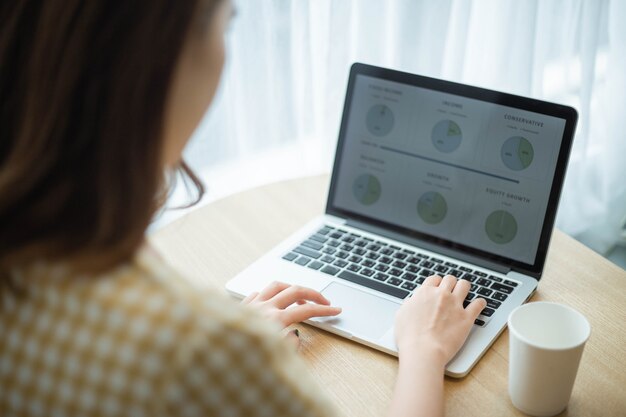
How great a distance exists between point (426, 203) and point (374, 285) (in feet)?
0.57

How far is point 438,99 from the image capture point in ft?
3.50

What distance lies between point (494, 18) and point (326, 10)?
395 millimetres

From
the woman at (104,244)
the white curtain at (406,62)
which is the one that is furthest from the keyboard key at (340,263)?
the white curtain at (406,62)

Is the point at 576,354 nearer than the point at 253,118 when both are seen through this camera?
Yes

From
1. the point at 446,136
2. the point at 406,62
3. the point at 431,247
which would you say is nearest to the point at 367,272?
the point at 431,247

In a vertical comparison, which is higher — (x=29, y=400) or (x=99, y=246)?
(x=99, y=246)

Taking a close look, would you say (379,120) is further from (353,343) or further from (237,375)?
(237,375)

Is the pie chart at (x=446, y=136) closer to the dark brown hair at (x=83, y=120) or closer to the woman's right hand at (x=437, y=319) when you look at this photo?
the woman's right hand at (x=437, y=319)

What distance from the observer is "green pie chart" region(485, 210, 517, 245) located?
1032mm

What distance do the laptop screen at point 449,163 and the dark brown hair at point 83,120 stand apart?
598mm

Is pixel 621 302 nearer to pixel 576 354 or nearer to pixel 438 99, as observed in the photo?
pixel 576 354

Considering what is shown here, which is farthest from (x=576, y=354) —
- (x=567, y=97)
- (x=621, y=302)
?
(x=567, y=97)

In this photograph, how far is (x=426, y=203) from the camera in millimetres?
1098

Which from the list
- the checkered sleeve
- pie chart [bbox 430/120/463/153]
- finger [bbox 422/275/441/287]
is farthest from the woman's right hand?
the checkered sleeve
